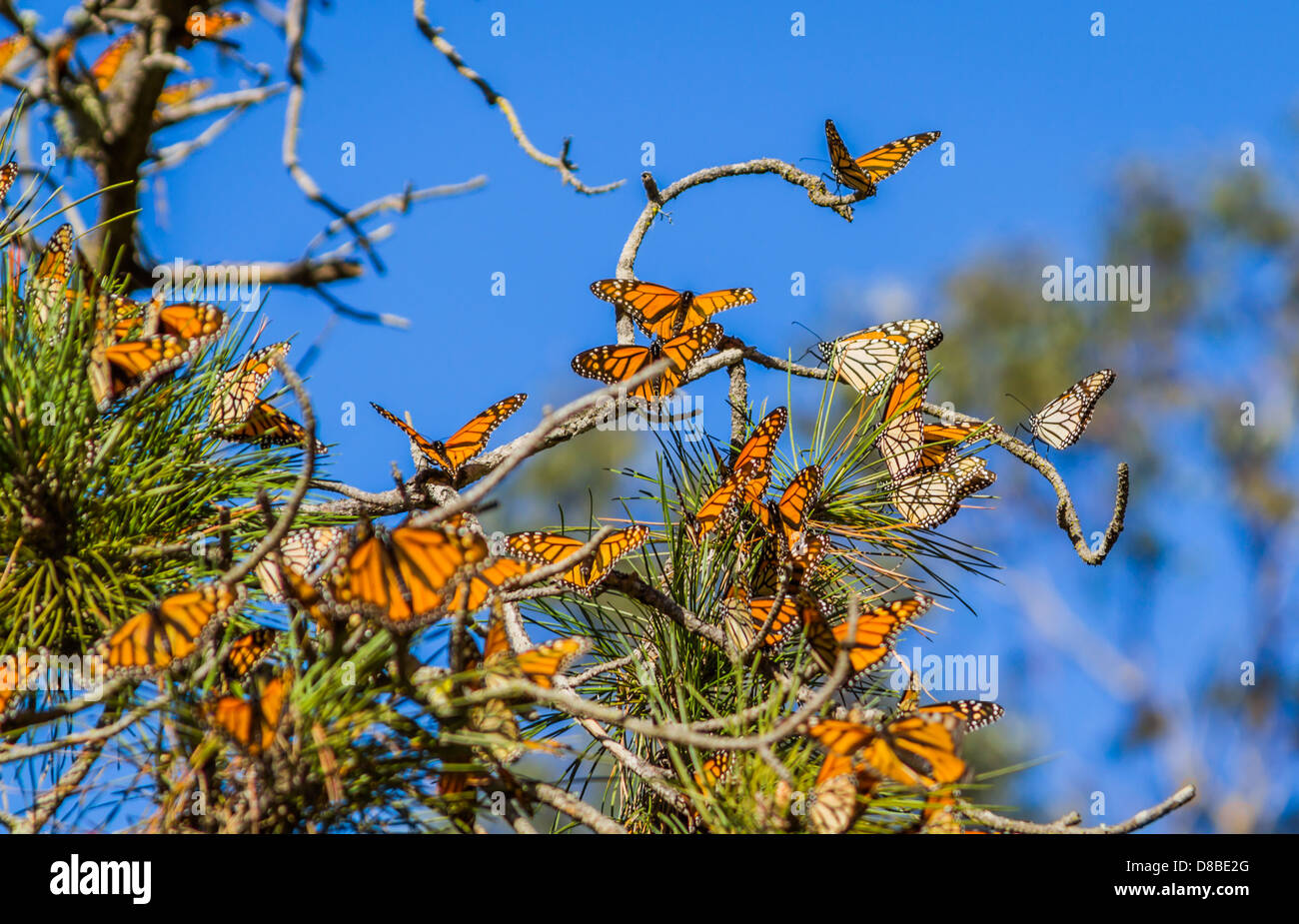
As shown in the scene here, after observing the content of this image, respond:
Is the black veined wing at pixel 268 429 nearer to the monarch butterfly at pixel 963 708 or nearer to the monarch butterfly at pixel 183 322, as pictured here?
the monarch butterfly at pixel 183 322

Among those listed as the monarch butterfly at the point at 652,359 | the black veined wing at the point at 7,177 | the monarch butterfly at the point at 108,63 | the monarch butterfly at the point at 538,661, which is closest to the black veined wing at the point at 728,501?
the monarch butterfly at the point at 652,359

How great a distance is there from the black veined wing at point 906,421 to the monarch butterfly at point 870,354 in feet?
0.09

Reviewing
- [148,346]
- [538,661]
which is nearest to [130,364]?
[148,346]

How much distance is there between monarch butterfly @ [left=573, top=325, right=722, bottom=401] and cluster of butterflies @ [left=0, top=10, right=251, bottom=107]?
644 millimetres

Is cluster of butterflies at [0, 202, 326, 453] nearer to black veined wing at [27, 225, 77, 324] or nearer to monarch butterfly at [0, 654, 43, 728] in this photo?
black veined wing at [27, 225, 77, 324]

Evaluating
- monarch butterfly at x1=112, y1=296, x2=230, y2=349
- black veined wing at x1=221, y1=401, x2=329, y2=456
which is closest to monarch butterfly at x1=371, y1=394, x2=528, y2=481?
black veined wing at x1=221, y1=401, x2=329, y2=456

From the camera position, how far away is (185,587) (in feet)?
3.40

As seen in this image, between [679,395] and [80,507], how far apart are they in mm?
643

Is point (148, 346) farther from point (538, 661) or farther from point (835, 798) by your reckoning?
point (835, 798)

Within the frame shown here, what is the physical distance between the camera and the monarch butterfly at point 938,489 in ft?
4.01

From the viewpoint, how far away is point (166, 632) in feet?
2.65

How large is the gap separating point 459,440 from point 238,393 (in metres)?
0.27
